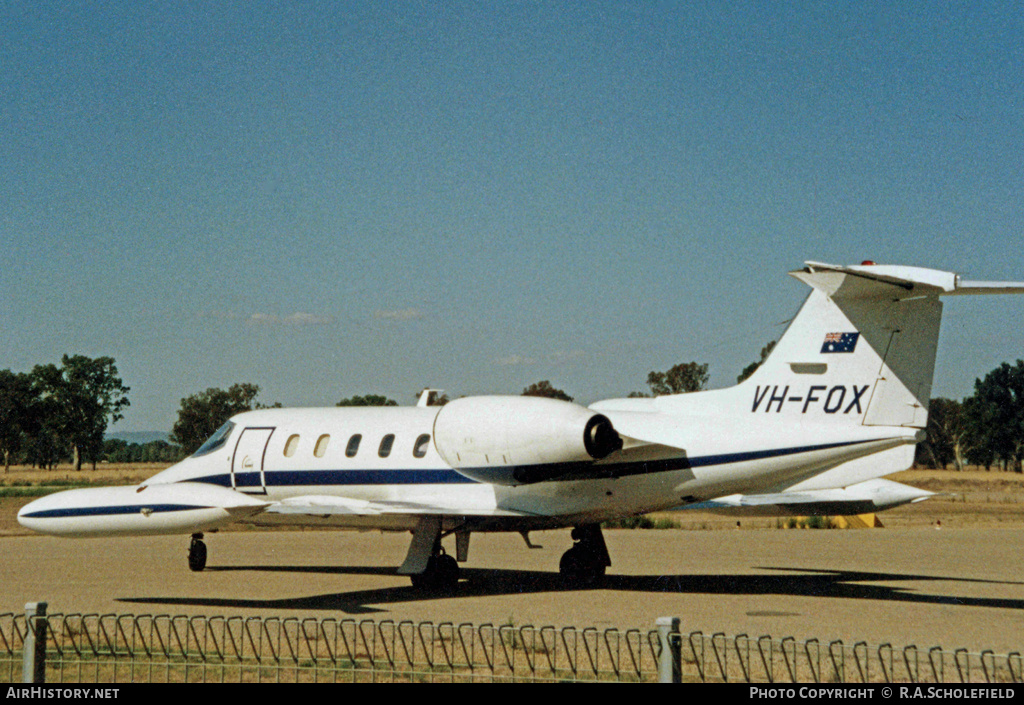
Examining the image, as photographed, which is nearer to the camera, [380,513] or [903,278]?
[903,278]

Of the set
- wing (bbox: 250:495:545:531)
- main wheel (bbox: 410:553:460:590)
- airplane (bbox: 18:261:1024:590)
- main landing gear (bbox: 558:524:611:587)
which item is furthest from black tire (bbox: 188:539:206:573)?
main landing gear (bbox: 558:524:611:587)

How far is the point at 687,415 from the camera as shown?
683 inches

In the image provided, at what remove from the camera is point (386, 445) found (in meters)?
19.7

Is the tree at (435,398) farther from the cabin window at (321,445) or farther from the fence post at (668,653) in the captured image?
the fence post at (668,653)

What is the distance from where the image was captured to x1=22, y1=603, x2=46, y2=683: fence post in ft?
24.2

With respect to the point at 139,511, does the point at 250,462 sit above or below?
above

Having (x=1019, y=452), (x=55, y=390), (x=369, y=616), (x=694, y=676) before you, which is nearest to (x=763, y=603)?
(x=369, y=616)

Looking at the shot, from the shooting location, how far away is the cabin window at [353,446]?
1997 cm

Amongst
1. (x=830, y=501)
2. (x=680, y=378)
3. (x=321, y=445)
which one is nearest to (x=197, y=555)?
(x=321, y=445)

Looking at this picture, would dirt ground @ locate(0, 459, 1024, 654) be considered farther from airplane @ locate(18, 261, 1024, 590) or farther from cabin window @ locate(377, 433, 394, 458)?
cabin window @ locate(377, 433, 394, 458)

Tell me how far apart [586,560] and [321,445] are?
519 centimetres

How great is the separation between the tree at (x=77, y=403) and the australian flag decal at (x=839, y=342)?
10535cm

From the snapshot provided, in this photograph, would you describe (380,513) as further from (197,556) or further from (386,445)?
(197,556)

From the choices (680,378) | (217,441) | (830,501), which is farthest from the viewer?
(680,378)
